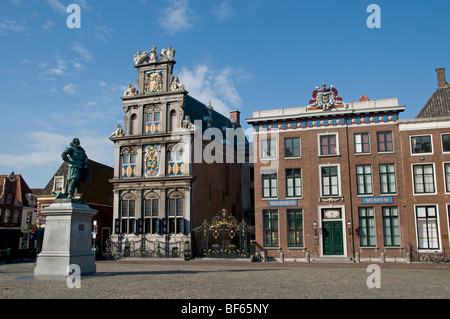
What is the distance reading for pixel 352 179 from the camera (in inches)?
1230

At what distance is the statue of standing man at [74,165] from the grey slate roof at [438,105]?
25457 mm

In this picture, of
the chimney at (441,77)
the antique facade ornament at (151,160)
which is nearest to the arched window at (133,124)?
the antique facade ornament at (151,160)

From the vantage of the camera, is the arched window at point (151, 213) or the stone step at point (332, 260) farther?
the arched window at point (151, 213)

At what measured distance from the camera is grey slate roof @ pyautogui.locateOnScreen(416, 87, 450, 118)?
31312 mm

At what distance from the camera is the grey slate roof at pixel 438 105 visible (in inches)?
1233

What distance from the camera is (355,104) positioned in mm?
31844

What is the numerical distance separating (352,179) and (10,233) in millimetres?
38047

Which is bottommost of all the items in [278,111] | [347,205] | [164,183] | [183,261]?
[183,261]

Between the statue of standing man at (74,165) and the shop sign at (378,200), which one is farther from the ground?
the statue of standing man at (74,165)

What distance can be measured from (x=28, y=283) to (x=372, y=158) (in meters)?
24.7

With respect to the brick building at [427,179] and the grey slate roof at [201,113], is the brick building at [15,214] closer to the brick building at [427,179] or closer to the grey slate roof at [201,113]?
the grey slate roof at [201,113]
